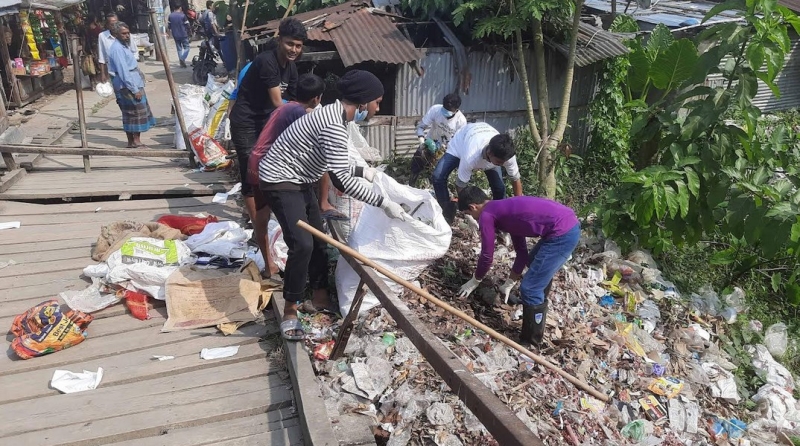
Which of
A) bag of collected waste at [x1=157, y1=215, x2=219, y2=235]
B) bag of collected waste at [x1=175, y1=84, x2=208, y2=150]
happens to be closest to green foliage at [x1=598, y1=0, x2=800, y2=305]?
bag of collected waste at [x1=157, y1=215, x2=219, y2=235]

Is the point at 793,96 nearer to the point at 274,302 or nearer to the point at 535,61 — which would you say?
the point at 535,61

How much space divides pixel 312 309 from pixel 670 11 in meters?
9.32

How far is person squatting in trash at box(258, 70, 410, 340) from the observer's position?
3.17 meters

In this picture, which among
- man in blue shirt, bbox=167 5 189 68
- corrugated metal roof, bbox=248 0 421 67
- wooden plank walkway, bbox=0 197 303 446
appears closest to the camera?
wooden plank walkway, bbox=0 197 303 446

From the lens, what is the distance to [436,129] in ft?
21.1

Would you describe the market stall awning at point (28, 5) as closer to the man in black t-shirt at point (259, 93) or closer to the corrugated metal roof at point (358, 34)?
the corrugated metal roof at point (358, 34)

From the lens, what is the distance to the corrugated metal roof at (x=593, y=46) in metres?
6.95

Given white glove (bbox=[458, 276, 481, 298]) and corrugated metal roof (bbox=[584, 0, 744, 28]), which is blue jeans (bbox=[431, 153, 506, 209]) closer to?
white glove (bbox=[458, 276, 481, 298])

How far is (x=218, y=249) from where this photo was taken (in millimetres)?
4266

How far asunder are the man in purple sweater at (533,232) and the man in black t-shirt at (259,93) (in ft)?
5.66

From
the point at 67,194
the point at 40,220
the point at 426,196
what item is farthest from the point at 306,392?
the point at 67,194

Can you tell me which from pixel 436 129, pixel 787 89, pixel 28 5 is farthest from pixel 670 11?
pixel 28 5

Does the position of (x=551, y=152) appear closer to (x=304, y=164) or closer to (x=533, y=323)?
(x=533, y=323)

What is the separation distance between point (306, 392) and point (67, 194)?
414cm
